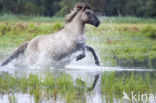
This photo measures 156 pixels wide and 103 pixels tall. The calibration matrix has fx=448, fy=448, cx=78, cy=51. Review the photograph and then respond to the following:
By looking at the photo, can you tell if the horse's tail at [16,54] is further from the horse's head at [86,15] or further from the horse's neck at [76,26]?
the horse's head at [86,15]

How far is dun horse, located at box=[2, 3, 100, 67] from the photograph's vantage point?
10570 mm

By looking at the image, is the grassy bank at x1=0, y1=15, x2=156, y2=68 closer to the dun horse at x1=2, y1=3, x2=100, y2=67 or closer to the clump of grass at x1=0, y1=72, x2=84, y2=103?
the dun horse at x1=2, y1=3, x2=100, y2=67

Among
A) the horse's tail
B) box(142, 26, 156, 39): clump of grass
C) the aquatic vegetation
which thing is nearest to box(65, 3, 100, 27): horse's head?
the horse's tail

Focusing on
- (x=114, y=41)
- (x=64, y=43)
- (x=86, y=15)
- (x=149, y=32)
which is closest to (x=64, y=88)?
(x=64, y=43)

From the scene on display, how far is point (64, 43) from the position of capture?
10578 millimetres

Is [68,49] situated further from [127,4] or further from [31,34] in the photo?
[127,4]

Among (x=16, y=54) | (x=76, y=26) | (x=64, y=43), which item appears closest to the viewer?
(x=64, y=43)

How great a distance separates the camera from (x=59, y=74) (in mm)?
9398

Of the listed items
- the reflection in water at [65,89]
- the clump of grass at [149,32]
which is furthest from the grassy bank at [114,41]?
the reflection in water at [65,89]

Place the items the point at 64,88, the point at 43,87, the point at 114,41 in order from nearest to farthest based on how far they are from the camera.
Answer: the point at 64,88
the point at 43,87
the point at 114,41

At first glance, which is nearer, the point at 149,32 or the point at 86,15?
the point at 86,15

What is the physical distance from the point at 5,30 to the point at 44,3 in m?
21.3

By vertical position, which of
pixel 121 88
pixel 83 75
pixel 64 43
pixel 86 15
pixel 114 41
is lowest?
pixel 114 41

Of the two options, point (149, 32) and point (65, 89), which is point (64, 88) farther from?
point (149, 32)
